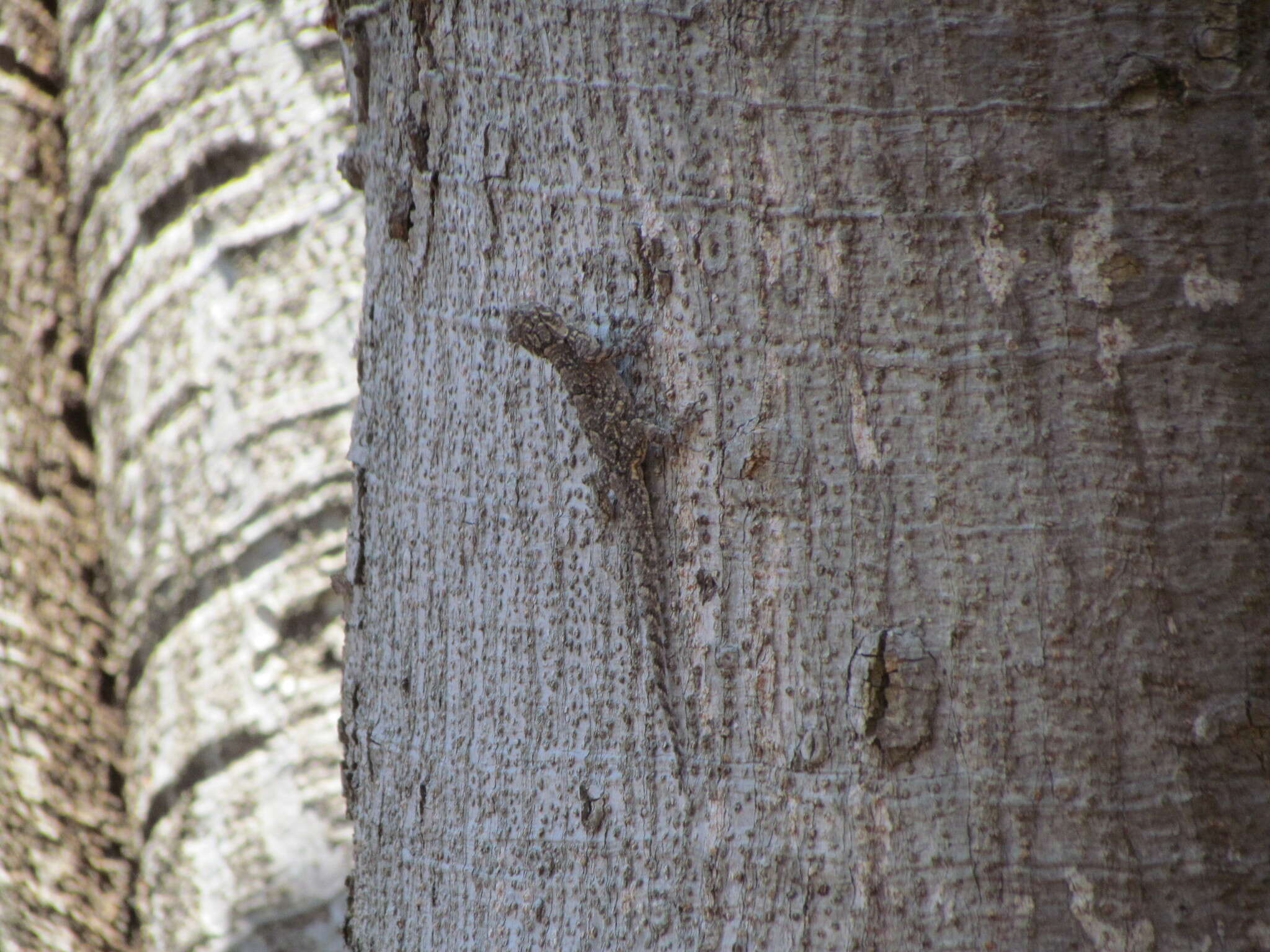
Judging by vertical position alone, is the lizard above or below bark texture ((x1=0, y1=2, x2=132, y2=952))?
below

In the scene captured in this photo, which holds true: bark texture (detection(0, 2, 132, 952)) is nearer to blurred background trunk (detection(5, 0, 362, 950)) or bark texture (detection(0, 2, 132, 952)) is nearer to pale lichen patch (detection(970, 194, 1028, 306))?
blurred background trunk (detection(5, 0, 362, 950))

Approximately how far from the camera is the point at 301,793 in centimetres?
175

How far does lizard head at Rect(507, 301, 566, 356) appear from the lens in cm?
73

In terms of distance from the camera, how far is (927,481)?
2.22ft

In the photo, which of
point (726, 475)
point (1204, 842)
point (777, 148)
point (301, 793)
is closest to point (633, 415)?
point (726, 475)

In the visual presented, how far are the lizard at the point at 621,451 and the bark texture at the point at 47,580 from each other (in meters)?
1.69

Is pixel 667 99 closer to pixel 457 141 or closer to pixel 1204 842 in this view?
pixel 457 141

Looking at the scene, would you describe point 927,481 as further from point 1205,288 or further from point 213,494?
point 213,494

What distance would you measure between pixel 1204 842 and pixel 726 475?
41 cm

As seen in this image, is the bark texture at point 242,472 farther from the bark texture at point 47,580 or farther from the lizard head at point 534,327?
the lizard head at point 534,327

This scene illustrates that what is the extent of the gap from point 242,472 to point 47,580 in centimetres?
56

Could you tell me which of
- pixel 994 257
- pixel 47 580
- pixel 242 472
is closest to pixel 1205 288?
pixel 994 257

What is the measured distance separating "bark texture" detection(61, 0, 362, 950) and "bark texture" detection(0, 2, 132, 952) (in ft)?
0.45

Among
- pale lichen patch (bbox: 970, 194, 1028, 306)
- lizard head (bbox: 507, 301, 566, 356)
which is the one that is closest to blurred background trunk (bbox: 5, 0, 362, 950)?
lizard head (bbox: 507, 301, 566, 356)
